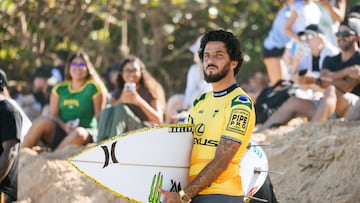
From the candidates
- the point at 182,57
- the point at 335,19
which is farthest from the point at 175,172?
the point at 182,57

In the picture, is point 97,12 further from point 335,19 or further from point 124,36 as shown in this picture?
point 335,19

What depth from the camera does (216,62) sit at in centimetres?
560

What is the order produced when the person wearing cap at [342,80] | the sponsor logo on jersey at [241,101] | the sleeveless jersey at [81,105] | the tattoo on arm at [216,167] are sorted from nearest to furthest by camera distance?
the tattoo on arm at [216,167], the sponsor logo on jersey at [241,101], the person wearing cap at [342,80], the sleeveless jersey at [81,105]

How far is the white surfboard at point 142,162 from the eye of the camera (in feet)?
18.5

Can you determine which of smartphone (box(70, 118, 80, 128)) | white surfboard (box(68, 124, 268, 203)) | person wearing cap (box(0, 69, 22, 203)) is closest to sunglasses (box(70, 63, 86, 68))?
smartphone (box(70, 118, 80, 128))

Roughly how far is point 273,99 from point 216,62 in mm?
4564

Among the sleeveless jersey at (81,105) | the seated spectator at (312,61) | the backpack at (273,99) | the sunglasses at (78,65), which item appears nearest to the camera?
the seated spectator at (312,61)

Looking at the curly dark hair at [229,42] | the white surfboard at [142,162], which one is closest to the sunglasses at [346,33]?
the curly dark hair at [229,42]

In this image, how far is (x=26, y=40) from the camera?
1487cm

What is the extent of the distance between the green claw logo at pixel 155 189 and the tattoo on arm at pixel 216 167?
0.24 metres

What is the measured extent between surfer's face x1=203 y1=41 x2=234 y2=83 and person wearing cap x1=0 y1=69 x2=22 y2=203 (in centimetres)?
178

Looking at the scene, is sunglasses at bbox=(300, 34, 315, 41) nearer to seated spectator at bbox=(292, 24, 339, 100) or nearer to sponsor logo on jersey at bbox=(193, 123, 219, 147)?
seated spectator at bbox=(292, 24, 339, 100)

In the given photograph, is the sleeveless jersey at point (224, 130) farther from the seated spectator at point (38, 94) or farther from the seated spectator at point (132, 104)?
the seated spectator at point (38, 94)

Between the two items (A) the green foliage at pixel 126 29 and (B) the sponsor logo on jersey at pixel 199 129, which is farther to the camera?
(A) the green foliage at pixel 126 29
